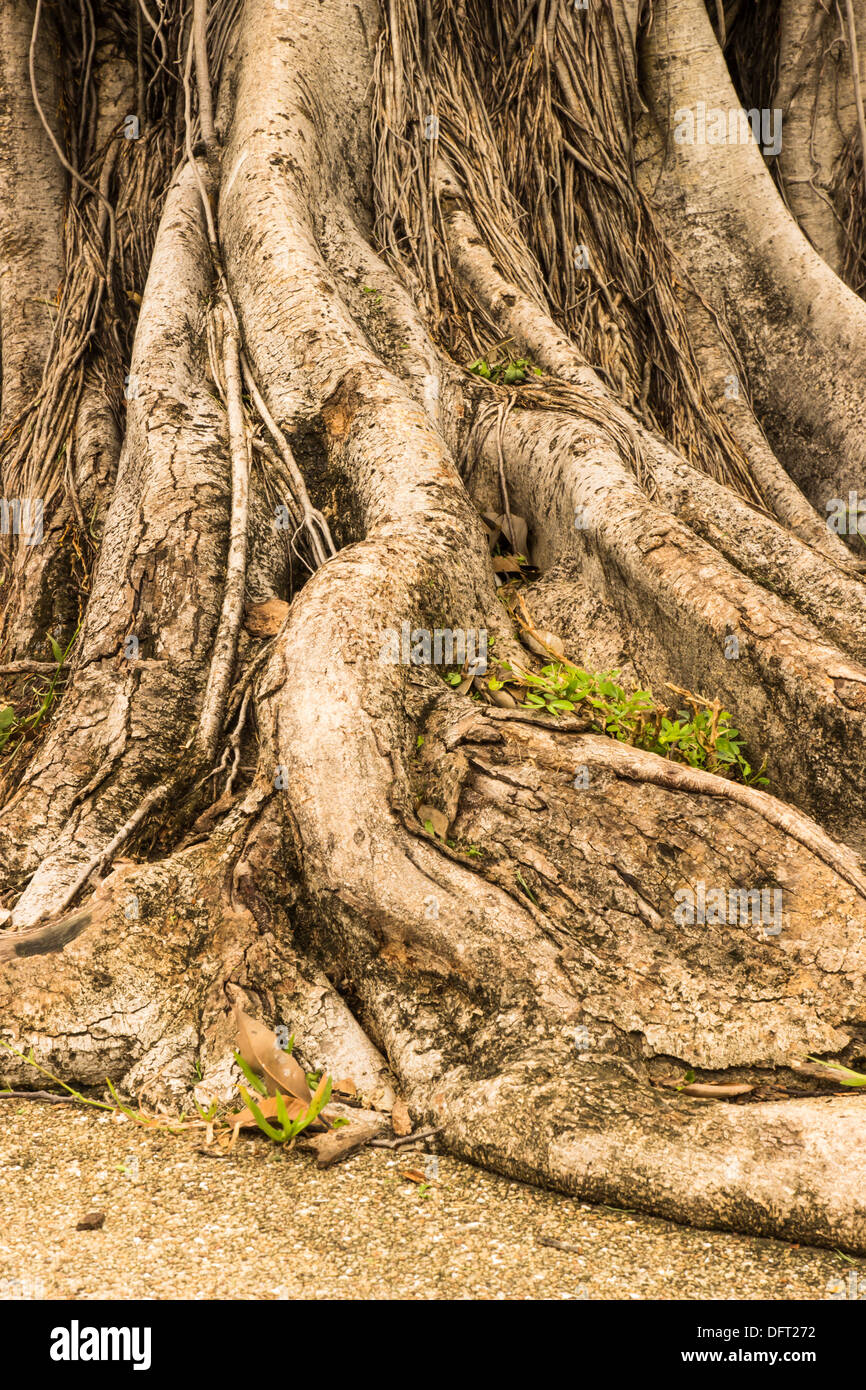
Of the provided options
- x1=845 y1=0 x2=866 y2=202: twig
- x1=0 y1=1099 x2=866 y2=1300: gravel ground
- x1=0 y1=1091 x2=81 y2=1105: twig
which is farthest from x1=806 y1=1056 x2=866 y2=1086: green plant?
x1=845 y1=0 x2=866 y2=202: twig

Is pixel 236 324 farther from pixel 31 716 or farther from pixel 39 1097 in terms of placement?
pixel 39 1097

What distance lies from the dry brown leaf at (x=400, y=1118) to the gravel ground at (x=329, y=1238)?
70mm

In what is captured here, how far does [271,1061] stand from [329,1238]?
432mm

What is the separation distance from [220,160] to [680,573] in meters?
2.97

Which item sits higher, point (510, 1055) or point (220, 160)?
point (220, 160)

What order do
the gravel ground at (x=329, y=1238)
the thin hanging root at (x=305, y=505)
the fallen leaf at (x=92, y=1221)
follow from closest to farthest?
the gravel ground at (x=329, y=1238)
the fallen leaf at (x=92, y=1221)
the thin hanging root at (x=305, y=505)

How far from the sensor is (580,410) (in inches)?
148

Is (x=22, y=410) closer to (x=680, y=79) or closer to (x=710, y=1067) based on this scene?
(x=680, y=79)

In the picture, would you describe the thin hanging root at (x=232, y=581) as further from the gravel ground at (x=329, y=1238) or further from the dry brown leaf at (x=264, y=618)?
the gravel ground at (x=329, y=1238)

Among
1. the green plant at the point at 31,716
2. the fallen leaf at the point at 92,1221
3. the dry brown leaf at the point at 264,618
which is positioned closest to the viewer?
the fallen leaf at the point at 92,1221

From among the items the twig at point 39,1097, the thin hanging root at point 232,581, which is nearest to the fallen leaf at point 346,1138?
the twig at point 39,1097

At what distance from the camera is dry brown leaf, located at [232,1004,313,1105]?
2.07 metres

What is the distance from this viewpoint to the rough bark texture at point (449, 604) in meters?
2.13

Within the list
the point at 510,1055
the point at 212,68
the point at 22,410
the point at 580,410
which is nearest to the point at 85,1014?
the point at 510,1055
